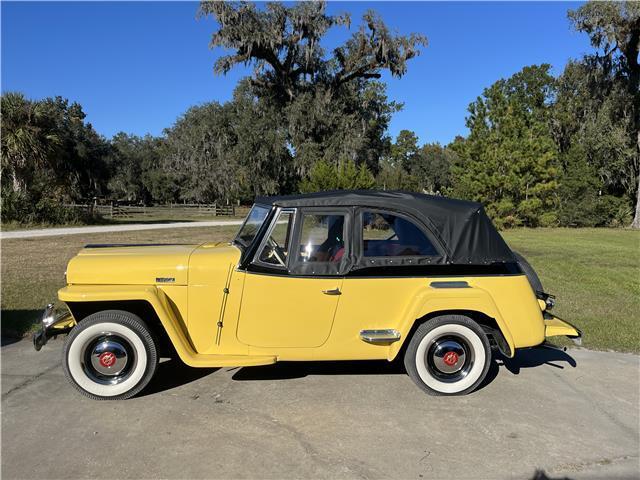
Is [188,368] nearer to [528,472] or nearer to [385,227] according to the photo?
[385,227]

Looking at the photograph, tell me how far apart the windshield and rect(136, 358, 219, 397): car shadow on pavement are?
50.5 inches

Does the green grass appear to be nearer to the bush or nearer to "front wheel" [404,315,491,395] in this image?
"front wheel" [404,315,491,395]

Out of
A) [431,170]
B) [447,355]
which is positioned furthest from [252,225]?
[431,170]

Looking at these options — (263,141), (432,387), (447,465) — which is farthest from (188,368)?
(263,141)

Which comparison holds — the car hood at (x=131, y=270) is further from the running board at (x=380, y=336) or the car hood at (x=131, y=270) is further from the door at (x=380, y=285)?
the running board at (x=380, y=336)

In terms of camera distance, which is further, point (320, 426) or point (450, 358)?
point (450, 358)

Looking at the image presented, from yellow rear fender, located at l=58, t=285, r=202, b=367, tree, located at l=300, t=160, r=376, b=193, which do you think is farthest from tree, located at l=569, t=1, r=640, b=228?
yellow rear fender, located at l=58, t=285, r=202, b=367

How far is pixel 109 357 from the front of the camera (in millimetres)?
3707

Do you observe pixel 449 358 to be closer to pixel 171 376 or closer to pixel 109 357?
pixel 171 376

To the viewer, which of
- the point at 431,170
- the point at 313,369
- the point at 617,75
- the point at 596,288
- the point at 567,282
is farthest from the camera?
the point at 431,170

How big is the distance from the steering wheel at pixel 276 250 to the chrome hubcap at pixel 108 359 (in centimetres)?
141

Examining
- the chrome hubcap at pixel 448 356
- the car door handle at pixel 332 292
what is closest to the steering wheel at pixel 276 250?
the car door handle at pixel 332 292

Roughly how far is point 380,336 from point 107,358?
2.24 metres

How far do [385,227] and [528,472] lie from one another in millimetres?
2080
